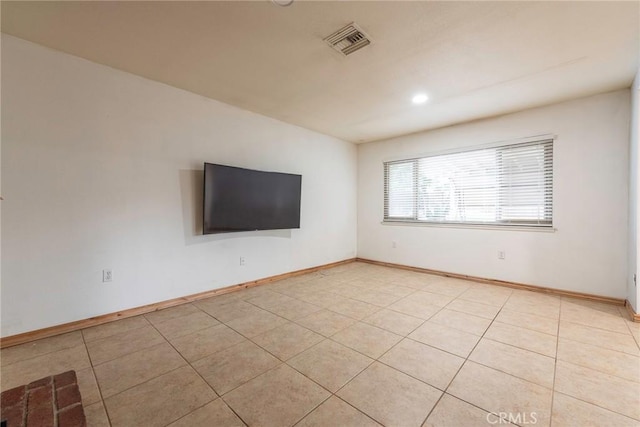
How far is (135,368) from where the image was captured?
197 cm

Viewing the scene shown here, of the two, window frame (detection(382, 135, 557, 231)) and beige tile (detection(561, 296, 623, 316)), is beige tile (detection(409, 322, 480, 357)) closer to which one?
beige tile (detection(561, 296, 623, 316))

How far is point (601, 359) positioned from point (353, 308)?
6.70 ft

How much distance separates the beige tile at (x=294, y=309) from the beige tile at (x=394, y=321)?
2.09 feet

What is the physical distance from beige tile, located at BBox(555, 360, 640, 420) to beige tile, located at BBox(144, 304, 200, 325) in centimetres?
325

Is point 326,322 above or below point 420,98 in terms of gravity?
below

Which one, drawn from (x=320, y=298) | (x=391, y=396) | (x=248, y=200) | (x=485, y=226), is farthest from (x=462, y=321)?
(x=248, y=200)

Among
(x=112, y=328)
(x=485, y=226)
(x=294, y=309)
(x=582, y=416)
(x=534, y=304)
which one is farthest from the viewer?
(x=485, y=226)

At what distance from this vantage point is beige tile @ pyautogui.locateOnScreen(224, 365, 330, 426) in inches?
59.3

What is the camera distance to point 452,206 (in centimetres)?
454

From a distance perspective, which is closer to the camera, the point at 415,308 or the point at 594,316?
the point at 594,316

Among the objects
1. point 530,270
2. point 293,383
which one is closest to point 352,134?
point 530,270

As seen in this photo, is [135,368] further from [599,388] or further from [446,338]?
[599,388]

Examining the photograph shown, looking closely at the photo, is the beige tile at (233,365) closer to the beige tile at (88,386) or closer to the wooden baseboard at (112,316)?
the beige tile at (88,386)

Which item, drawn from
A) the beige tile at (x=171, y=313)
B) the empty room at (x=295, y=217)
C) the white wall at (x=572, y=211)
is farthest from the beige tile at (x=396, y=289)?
the beige tile at (x=171, y=313)
